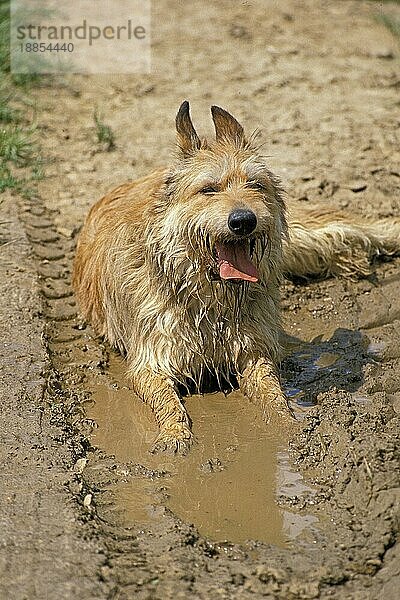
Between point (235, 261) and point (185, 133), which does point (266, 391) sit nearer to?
point (235, 261)

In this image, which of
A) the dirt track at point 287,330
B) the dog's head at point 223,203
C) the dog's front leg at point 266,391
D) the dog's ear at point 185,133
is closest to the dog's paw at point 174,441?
the dirt track at point 287,330

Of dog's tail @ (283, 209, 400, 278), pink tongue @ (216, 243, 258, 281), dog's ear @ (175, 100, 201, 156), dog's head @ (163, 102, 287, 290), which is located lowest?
dog's tail @ (283, 209, 400, 278)

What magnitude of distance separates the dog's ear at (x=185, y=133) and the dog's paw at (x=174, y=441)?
158 cm

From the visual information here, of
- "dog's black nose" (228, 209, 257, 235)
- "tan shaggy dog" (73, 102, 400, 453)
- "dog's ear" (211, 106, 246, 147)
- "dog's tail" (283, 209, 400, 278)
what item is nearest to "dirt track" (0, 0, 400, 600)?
"dog's tail" (283, 209, 400, 278)

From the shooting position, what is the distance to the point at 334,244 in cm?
768

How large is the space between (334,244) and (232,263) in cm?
214

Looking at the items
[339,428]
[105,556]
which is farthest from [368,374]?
[105,556]

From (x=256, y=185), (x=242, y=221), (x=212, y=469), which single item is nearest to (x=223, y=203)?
(x=242, y=221)

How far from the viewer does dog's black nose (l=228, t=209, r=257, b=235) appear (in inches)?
213

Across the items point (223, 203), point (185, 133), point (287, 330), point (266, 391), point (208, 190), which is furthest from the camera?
point (287, 330)

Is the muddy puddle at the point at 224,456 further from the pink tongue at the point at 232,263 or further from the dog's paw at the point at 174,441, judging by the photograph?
the pink tongue at the point at 232,263

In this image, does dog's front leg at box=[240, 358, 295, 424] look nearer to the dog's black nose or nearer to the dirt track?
the dirt track

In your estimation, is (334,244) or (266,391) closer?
(266,391)

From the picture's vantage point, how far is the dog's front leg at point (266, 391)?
5867 mm
